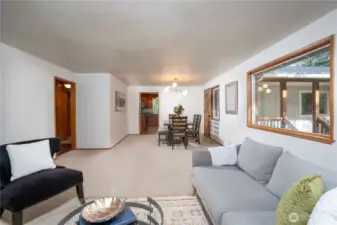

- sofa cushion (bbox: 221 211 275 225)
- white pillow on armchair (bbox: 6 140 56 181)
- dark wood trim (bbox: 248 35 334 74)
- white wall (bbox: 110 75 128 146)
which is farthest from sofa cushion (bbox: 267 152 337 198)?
white wall (bbox: 110 75 128 146)

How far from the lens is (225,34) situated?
2.59 meters

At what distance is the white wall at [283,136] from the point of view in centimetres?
201

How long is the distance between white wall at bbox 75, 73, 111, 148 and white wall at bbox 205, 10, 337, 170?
3.55m

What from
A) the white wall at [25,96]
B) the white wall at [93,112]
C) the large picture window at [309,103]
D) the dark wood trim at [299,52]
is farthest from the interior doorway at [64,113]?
the large picture window at [309,103]

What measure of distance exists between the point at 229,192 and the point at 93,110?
4705 millimetres

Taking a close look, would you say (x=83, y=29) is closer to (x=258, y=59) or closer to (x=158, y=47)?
(x=158, y=47)

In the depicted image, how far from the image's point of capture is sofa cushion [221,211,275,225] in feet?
4.14

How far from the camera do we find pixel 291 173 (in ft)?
5.32

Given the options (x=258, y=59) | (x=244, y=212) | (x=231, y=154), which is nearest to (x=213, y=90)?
(x=258, y=59)

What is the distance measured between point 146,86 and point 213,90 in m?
3.04

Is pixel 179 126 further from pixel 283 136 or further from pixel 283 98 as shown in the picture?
pixel 283 136

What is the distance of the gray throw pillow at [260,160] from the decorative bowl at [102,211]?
4.78 ft

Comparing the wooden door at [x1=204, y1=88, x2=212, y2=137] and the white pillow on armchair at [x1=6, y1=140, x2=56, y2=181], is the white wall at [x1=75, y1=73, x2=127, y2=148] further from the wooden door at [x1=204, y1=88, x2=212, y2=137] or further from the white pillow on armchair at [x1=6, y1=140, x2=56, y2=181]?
the wooden door at [x1=204, y1=88, x2=212, y2=137]

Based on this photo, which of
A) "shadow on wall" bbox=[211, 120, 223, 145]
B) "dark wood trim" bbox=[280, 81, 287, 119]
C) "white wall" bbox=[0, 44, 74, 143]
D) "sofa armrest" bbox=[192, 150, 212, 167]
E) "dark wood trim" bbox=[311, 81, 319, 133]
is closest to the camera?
"dark wood trim" bbox=[311, 81, 319, 133]
